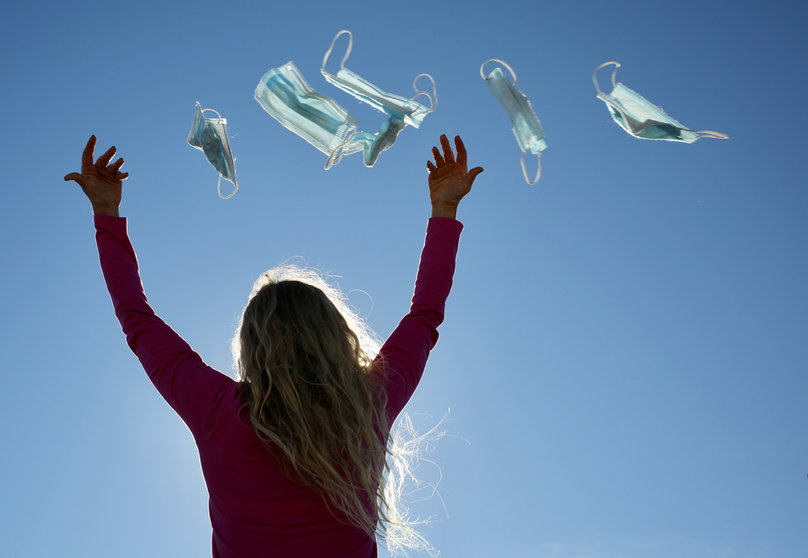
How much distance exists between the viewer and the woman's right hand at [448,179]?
147 inches

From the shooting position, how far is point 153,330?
9.18 ft

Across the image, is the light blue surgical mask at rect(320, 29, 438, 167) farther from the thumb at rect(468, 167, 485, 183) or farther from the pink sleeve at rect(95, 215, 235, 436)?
the pink sleeve at rect(95, 215, 235, 436)

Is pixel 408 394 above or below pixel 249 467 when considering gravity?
above

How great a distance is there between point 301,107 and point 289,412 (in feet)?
10.1

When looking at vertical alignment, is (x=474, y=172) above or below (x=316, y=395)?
above

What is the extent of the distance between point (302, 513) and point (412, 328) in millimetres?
934

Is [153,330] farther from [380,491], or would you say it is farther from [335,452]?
[380,491]

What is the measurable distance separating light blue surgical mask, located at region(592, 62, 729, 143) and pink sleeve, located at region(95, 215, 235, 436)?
130 inches

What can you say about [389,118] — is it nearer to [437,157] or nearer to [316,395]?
[437,157]

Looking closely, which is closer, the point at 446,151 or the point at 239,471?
the point at 239,471

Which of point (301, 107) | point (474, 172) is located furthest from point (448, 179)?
point (301, 107)

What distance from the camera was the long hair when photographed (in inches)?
95.3

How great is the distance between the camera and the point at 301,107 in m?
5.03

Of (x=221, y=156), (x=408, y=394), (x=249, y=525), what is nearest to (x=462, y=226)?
(x=408, y=394)
